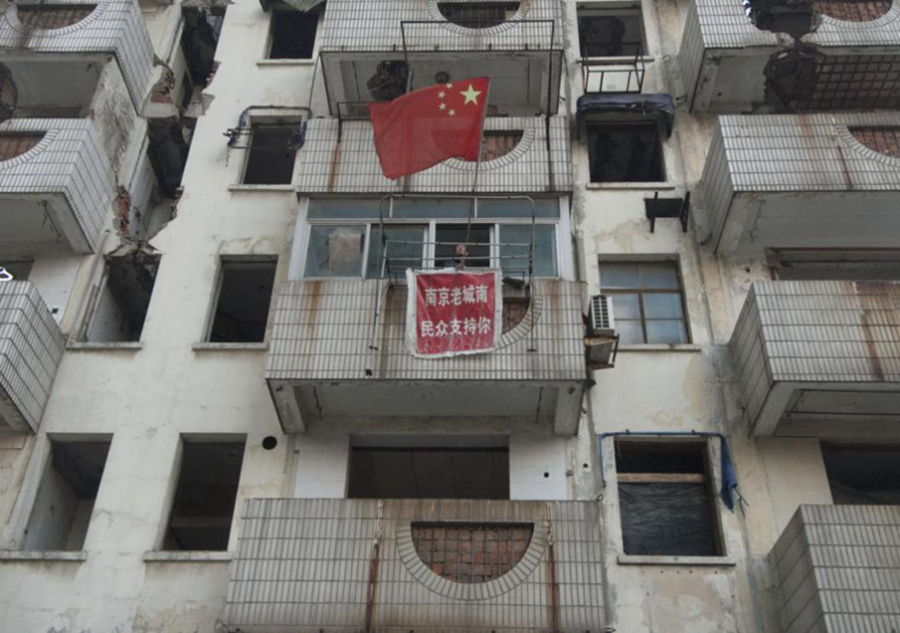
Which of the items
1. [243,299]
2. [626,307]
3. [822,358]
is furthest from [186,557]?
[822,358]

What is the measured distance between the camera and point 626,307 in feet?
52.5

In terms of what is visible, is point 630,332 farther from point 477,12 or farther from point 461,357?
point 477,12

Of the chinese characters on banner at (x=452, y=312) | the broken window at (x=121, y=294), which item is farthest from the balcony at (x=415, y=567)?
the broken window at (x=121, y=294)

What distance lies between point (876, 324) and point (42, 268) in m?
13.3

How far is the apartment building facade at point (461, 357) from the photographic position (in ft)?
39.9

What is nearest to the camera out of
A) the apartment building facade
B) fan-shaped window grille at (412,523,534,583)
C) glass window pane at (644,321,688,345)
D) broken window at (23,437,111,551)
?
fan-shaped window grille at (412,523,534,583)

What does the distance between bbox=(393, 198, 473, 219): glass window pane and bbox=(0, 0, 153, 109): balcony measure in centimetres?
689

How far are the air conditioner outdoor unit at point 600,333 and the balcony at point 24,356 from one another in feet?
27.0

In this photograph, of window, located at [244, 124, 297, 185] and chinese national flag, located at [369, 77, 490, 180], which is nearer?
chinese national flag, located at [369, 77, 490, 180]

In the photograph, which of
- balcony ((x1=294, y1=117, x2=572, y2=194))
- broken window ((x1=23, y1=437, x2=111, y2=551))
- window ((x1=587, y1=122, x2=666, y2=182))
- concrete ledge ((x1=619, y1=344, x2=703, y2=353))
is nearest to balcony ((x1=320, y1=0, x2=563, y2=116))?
window ((x1=587, y1=122, x2=666, y2=182))

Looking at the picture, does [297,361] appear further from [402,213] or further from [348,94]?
[348,94]

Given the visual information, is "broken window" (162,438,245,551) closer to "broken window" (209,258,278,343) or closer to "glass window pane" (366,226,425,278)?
"broken window" (209,258,278,343)

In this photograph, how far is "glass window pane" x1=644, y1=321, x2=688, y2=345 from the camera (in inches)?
612

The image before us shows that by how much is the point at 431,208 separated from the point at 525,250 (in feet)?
5.61
